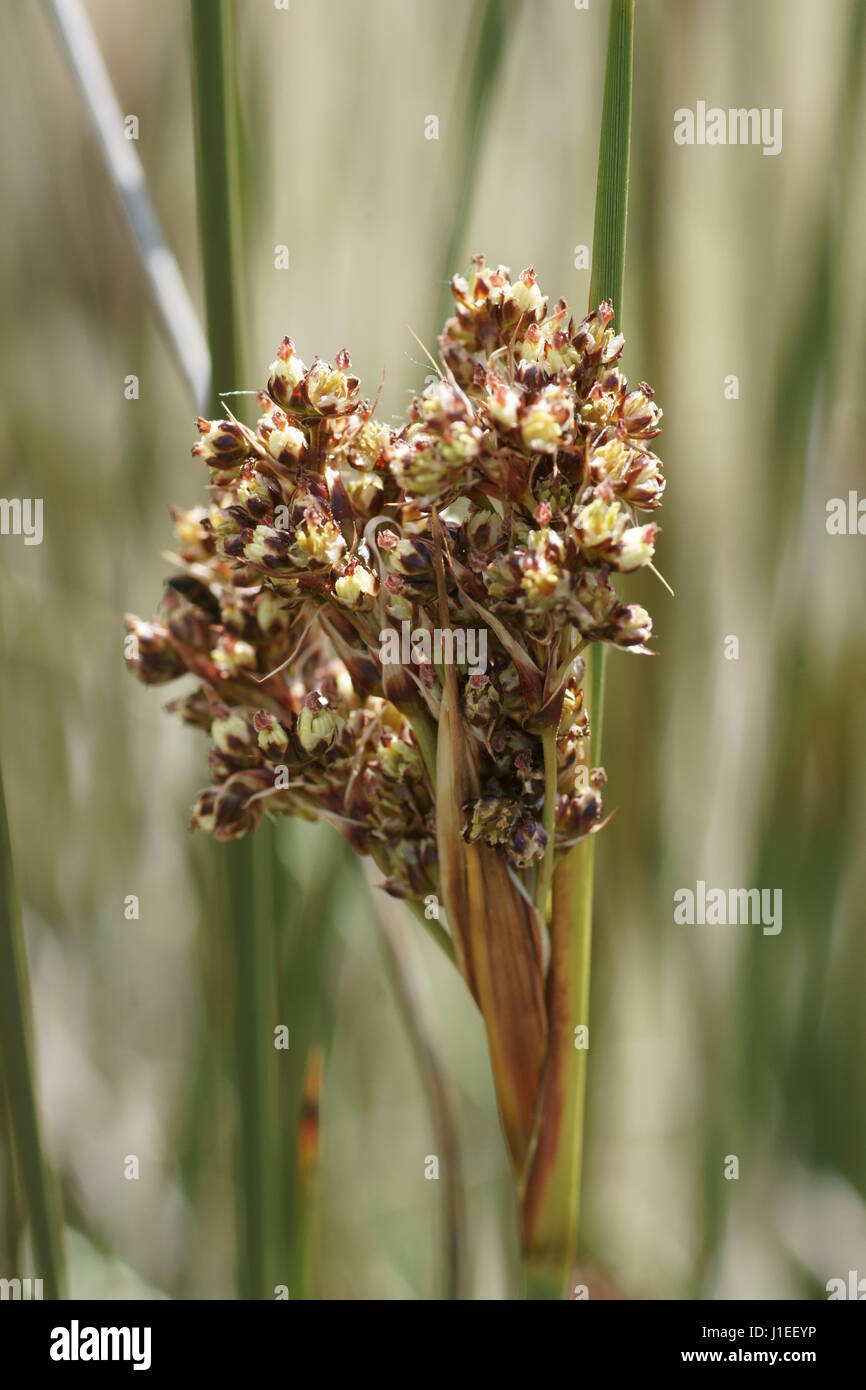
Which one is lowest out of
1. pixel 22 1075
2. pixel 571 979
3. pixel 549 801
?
pixel 22 1075

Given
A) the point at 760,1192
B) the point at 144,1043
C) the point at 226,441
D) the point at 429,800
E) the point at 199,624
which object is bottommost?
the point at 760,1192

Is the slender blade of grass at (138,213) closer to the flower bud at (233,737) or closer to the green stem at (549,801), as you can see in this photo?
the flower bud at (233,737)

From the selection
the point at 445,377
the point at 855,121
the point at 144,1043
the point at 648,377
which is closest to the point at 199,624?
the point at 445,377

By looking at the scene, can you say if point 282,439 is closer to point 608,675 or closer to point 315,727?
point 315,727

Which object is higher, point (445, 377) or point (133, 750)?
point (445, 377)

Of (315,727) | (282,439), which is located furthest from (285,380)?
(315,727)

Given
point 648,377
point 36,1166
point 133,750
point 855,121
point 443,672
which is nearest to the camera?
point 443,672

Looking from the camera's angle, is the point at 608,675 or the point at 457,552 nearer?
the point at 457,552

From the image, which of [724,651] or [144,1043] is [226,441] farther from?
[144,1043]
